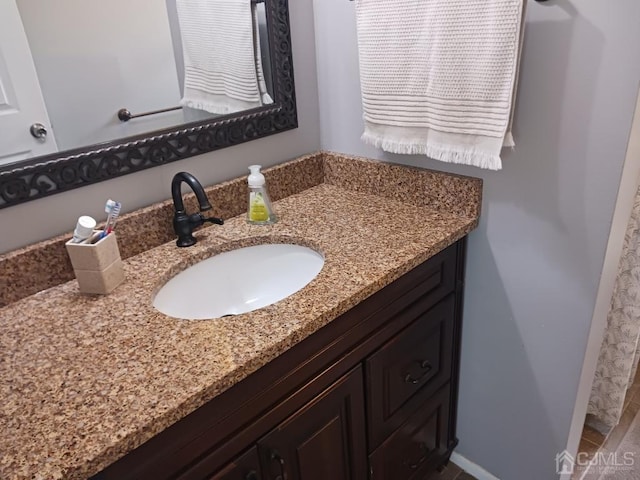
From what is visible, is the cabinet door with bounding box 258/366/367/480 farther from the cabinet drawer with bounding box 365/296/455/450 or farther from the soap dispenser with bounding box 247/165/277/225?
the soap dispenser with bounding box 247/165/277/225

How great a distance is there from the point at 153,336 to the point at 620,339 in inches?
54.4

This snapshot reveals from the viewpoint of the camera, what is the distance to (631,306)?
145cm

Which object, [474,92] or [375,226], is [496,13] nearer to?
[474,92]

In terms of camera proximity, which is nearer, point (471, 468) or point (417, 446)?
point (417, 446)

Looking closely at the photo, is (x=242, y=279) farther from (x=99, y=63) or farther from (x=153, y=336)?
(x=99, y=63)

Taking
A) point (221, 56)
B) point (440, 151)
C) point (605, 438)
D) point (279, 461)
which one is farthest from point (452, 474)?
point (221, 56)

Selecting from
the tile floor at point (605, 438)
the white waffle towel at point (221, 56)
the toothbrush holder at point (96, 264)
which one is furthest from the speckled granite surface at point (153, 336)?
the tile floor at point (605, 438)

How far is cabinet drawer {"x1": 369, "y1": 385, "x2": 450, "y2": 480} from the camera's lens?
1.23 meters

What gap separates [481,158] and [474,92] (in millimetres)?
139

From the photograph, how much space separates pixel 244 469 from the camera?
2.77ft

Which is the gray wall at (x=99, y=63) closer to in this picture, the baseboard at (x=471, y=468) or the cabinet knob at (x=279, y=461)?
the cabinet knob at (x=279, y=461)

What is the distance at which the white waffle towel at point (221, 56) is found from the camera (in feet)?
3.88

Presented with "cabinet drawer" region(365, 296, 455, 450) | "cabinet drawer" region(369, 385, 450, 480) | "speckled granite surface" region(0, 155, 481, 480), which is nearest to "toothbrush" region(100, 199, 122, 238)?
"speckled granite surface" region(0, 155, 481, 480)

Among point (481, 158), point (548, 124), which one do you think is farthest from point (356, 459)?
point (548, 124)
